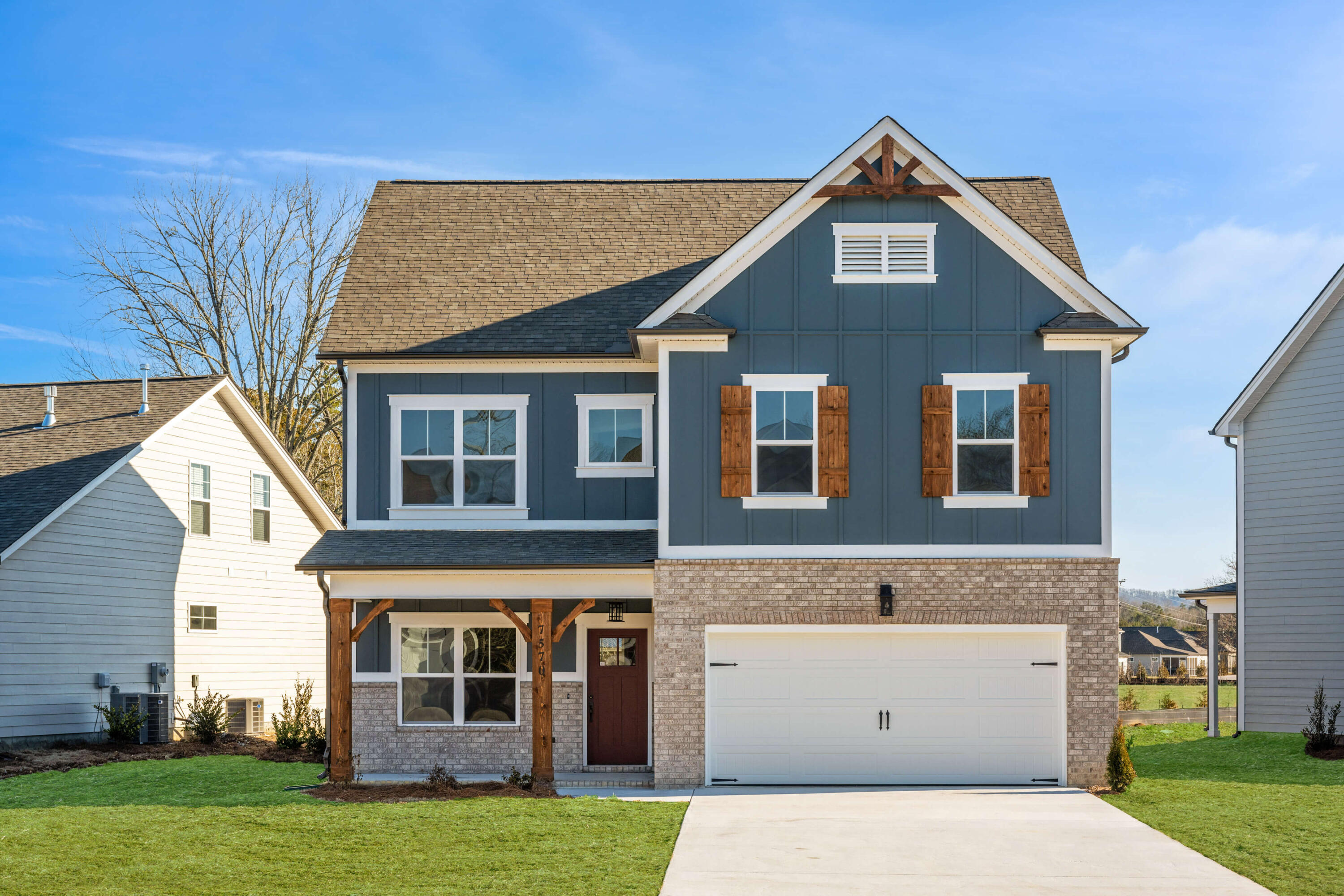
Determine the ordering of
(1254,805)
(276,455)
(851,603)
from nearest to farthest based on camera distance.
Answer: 1. (1254,805)
2. (851,603)
3. (276,455)

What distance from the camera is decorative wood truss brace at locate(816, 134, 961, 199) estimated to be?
52.6ft

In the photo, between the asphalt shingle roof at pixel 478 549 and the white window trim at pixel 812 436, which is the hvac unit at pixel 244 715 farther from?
the white window trim at pixel 812 436

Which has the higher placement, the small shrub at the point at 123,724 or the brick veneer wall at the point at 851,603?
the brick veneer wall at the point at 851,603

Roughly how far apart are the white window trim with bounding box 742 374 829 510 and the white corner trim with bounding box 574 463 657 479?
2.02 meters

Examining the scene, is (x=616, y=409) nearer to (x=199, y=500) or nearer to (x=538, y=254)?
(x=538, y=254)

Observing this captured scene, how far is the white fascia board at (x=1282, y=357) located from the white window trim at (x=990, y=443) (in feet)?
25.2

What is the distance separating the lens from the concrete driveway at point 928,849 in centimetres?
1020

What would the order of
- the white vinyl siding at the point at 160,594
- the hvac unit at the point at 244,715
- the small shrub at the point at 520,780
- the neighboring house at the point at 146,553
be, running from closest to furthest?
the small shrub at the point at 520,780, the white vinyl siding at the point at 160,594, the neighboring house at the point at 146,553, the hvac unit at the point at 244,715

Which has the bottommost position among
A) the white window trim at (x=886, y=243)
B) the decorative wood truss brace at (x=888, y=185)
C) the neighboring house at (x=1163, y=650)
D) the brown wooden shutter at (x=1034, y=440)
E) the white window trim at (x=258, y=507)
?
the neighboring house at (x=1163, y=650)

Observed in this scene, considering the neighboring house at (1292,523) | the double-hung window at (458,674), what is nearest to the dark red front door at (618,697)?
the double-hung window at (458,674)

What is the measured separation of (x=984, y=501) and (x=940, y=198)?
13.1 feet

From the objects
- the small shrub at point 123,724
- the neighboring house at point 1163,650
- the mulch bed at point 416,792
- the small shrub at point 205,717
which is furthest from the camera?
the neighboring house at point 1163,650

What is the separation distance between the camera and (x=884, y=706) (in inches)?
627

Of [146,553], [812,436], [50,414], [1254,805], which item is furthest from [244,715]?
[1254,805]
